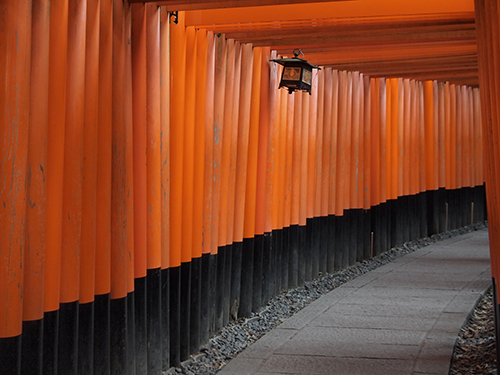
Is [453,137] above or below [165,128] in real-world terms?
above

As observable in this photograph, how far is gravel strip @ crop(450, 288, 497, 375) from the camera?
5273 millimetres

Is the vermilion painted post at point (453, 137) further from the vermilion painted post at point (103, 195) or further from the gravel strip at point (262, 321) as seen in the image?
the vermilion painted post at point (103, 195)

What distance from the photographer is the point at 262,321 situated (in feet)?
23.6

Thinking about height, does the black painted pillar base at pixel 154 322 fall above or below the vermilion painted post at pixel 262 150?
below

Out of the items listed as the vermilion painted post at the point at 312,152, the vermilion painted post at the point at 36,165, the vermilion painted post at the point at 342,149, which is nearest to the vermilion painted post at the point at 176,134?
the vermilion painted post at the point at 36,165

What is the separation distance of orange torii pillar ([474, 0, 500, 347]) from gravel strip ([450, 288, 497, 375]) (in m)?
0.53

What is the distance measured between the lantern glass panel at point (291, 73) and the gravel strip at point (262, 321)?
2.67 metres

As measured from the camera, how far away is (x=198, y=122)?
6.15 metres

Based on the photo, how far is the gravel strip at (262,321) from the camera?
5.82m

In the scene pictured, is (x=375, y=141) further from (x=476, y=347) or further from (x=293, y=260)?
(x=476, y=347)

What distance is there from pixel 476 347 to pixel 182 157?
3190 mm

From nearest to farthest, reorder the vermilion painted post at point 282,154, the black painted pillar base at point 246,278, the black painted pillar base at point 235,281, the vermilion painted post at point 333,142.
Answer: the black painted pillar base at point 235,281, the black painted pillar base at point 246,278, the vermilion painted post at point 282,154, the vermilion painted post at point 333,142

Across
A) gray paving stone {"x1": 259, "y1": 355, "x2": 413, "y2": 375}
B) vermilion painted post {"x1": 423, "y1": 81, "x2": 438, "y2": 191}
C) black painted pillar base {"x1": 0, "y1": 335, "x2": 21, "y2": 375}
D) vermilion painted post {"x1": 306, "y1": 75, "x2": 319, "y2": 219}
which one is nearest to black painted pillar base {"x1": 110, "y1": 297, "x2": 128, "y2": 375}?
black painted pillar base {"x1": 0, "y1": 335, "x2": 21, "y2": 375}

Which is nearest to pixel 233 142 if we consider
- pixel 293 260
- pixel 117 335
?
pixel 293 260
